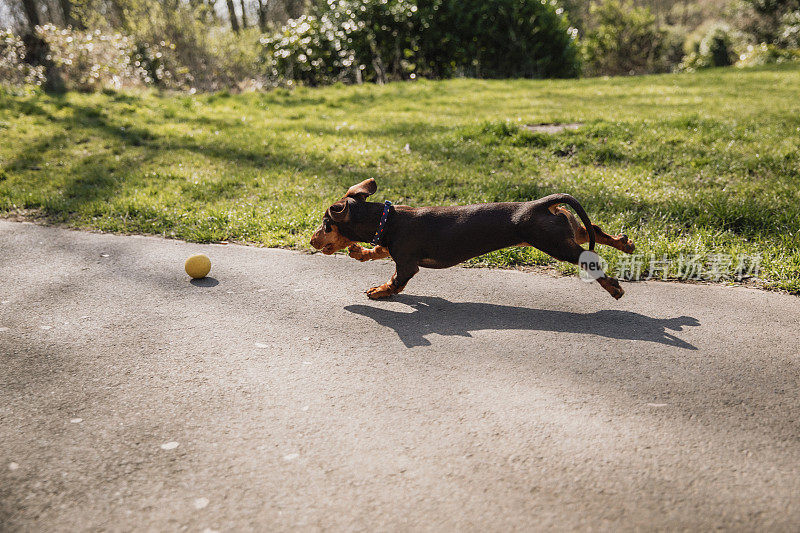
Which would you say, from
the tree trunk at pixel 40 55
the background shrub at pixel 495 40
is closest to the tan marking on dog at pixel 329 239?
the background shrub at pixel 495 40

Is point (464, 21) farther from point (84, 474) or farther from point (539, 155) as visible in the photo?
point (84, 474)

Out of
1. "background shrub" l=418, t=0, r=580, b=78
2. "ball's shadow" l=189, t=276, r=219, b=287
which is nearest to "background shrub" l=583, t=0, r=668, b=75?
"background shrub" l=418, t=0, r=580, b=78

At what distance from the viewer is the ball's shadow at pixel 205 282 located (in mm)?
4320

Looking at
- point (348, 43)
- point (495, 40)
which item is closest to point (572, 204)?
point (348, 43)

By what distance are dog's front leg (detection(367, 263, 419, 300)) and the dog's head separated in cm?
41

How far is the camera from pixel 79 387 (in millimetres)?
2893

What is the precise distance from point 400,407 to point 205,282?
2442mm

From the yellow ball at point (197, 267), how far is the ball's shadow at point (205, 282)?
0.03 meters

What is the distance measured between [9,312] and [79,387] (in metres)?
1.49

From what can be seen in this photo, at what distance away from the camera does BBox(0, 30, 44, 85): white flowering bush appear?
13.6 meters

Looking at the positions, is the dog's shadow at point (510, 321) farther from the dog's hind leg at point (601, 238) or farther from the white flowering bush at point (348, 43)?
the white flowering bush at point (348, 43)

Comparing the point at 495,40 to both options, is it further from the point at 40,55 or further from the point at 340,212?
the point at 340,212

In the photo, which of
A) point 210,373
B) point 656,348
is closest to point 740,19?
point 656,348

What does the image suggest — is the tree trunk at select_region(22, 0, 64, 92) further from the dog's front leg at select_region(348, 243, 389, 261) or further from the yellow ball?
the dog's front leg at select_region(348, 243, 389, 261)
